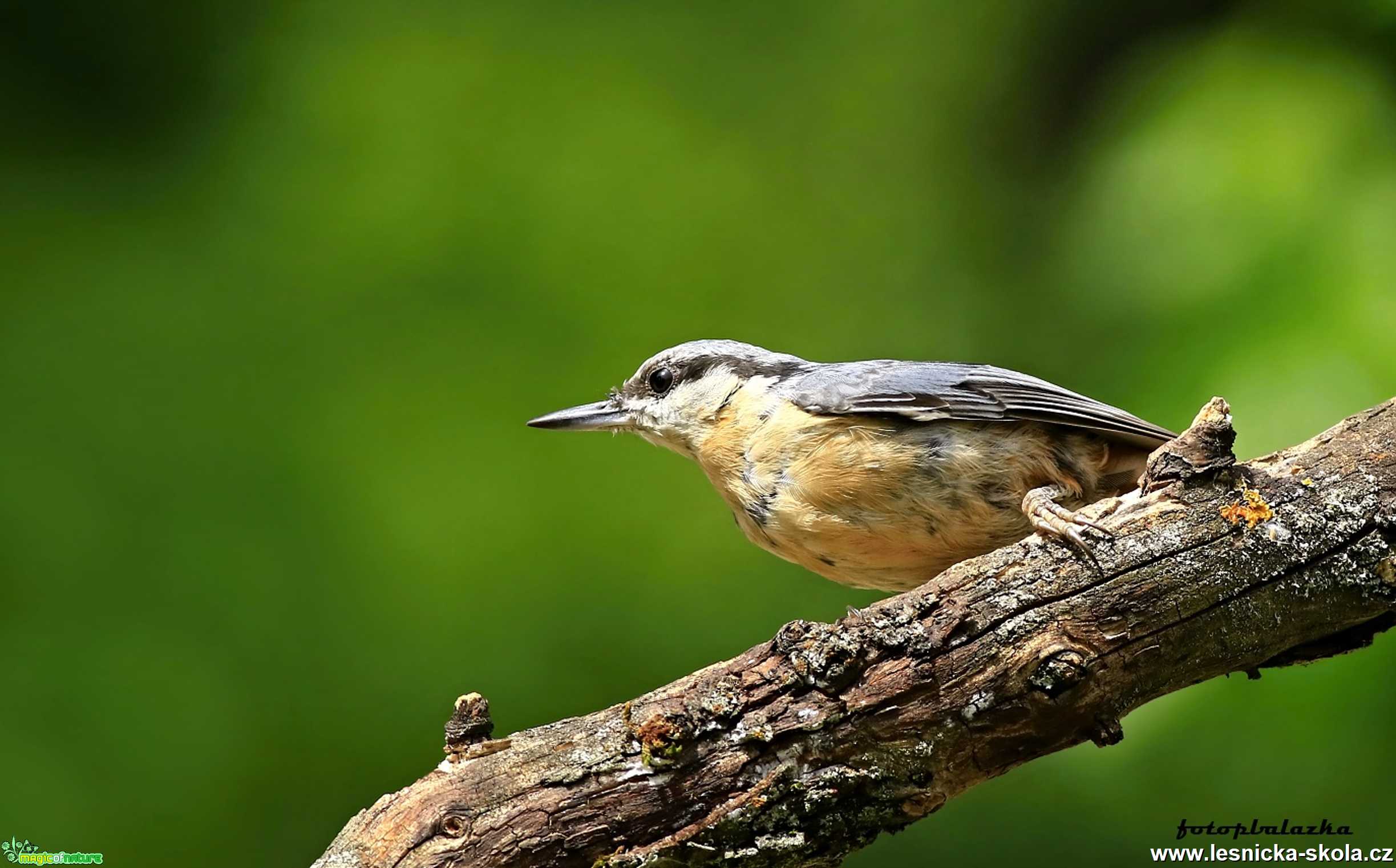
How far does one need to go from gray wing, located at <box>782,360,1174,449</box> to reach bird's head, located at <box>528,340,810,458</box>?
0.69ft

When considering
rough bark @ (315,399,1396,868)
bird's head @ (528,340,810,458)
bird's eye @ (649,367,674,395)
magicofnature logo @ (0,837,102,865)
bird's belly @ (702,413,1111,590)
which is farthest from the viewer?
magicofnature logo @ (0,837,102,865)

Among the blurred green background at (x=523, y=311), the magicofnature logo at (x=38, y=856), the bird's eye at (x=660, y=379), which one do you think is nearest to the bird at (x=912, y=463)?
the bird's eye at (x=660, y=379)

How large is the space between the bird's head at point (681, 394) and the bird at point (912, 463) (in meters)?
0.12

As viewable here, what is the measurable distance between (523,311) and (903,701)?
2048mm

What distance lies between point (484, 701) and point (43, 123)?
2.63 m

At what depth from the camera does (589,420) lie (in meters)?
2.50

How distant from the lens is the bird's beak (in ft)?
8.16

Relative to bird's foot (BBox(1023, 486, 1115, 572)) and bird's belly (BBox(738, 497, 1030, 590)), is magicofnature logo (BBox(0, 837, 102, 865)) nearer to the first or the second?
bird's belly (BBox(738, 497, 1030, 590))

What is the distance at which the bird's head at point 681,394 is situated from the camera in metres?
2.35

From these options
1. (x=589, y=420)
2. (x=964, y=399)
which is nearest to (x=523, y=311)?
(x=589, y=420)

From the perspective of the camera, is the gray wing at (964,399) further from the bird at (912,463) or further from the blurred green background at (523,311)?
the blurred green background at (523,311)

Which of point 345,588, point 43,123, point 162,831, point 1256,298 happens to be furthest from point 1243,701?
point 43,123

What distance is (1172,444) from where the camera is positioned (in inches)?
67.5

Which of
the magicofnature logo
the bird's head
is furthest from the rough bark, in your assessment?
the magicofnature logo
